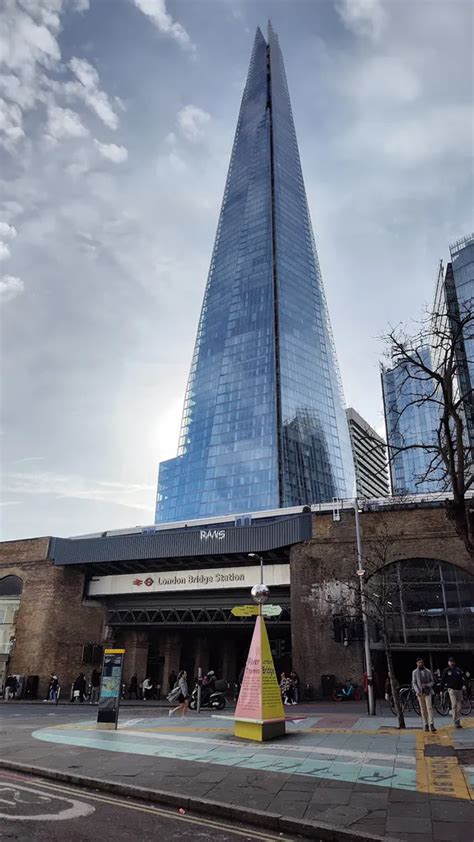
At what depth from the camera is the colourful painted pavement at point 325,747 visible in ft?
28.8

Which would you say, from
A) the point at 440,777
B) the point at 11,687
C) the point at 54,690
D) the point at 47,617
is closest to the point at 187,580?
the point at 54,690

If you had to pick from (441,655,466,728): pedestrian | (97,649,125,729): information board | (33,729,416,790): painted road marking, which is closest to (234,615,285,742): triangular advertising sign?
(33,729,416,790): painted road marking

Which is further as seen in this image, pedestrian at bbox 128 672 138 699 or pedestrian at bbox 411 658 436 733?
pedestrian at bbox 128 672 138 699

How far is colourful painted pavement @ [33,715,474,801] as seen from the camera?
345 inches

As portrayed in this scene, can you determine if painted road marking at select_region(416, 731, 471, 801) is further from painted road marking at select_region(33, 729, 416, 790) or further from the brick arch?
the brick arch

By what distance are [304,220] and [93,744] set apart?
128 meters

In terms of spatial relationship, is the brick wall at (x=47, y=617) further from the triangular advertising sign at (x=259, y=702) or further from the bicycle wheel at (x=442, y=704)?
the triangular advertising sign at (x=259, y=702)

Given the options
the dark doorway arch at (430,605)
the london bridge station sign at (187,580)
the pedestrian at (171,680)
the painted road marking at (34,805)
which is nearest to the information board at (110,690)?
the painted road marking at (34,805)

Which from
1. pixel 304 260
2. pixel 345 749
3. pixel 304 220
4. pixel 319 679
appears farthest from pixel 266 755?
pixel 304 220

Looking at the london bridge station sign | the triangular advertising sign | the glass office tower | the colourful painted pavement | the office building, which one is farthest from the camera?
the office building

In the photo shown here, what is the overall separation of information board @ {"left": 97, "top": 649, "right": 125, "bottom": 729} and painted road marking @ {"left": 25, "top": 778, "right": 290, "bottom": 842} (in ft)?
24.4

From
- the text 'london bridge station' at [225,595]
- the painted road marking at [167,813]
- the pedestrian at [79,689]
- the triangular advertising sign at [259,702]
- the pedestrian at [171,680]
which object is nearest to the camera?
the painted road marking at [167,813]

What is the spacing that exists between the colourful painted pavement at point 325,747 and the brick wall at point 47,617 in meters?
19.1

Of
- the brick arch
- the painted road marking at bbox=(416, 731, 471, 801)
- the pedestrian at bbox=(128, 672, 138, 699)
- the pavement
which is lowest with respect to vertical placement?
the pedestrian at bbox=(128, 672, 138, 699)
